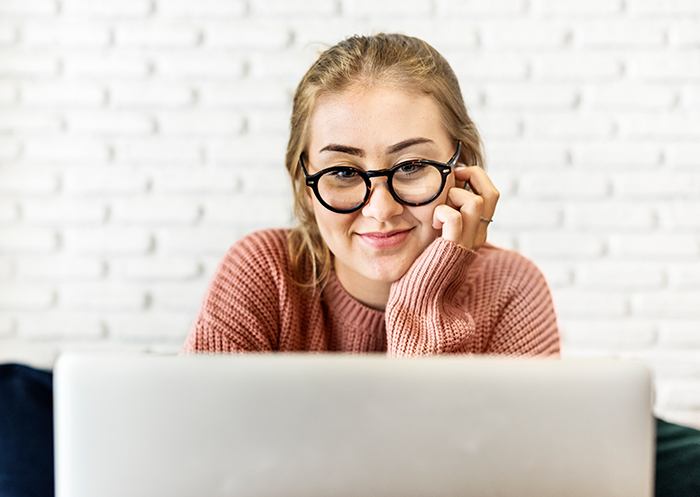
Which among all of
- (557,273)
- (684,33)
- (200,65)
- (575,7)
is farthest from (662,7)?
(200,65)

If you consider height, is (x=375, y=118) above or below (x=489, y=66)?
below

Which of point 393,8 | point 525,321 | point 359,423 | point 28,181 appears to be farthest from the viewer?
point 28,181

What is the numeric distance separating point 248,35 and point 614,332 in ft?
4.02

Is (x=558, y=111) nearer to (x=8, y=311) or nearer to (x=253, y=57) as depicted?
(x=253, y=57)

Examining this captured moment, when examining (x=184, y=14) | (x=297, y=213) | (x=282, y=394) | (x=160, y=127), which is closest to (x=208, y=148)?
(x=160, y=127)

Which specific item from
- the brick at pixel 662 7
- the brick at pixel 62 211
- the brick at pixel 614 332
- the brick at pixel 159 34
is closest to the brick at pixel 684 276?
the brick at pixel 614 332

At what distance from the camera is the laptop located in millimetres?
603

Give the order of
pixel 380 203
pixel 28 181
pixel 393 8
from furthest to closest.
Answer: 1. pixel 28 181
2. pixel 393 8
3. pixel 380 203

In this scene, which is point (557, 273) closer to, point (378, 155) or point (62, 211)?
point (378, 155)

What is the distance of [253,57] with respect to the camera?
2.06 meters

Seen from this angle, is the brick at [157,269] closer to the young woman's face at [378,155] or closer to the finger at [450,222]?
the young woman's face at [378,155]

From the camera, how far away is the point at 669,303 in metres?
2.12

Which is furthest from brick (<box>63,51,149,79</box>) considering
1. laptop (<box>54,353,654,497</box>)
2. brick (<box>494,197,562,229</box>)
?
laptop (<box>54,353,654,497</box>)

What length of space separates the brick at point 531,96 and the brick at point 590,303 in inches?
19.0
